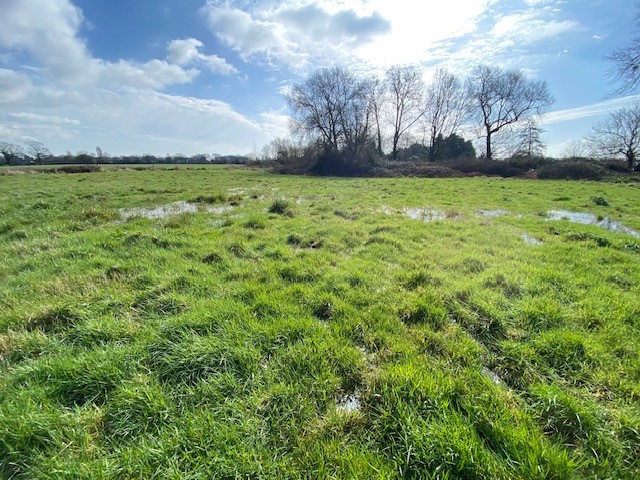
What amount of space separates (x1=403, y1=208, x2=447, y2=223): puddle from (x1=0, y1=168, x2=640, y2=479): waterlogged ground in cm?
377

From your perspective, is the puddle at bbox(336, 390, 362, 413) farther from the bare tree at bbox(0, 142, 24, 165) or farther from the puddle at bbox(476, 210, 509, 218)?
the bare tree at bbox(0, 142, 24, 165)

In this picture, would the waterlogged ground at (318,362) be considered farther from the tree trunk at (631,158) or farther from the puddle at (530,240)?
the tree trunk at (631,158)

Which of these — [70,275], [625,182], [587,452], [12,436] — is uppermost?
[625,182]

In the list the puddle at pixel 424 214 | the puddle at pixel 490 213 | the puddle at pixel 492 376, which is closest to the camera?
the puddle at pixel 492 376

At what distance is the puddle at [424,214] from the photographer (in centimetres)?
948

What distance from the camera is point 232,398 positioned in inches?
91.5

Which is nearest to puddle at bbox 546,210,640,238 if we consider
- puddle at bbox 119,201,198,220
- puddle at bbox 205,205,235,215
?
puddle at bbox 205,205,235,215

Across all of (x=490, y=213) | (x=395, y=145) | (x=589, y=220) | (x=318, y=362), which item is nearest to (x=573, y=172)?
(x=589, y=220)

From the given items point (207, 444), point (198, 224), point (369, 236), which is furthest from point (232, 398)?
point (198, 224)

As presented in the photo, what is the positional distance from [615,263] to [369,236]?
4.95 metres

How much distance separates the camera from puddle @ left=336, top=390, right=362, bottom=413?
2.28m

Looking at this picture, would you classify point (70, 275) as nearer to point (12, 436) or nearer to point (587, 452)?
point (12, 436)

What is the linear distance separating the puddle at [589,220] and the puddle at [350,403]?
10453mm

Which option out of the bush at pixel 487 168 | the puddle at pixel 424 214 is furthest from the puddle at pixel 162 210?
the bush at pixel 487 168
